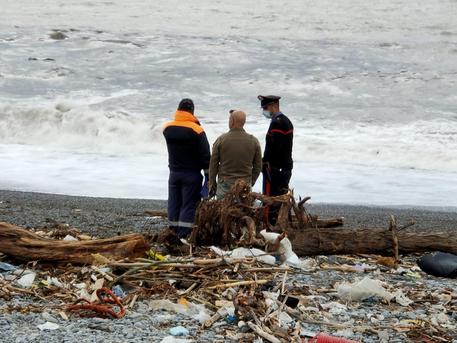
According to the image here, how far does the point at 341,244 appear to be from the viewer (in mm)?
7922

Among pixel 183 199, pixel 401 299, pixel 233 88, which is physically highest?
pixel 233 88

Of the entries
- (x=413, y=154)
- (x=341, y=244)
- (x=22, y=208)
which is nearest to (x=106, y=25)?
(x=413, y=154)

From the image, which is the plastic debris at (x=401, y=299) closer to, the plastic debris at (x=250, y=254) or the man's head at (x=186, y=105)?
the plastic debris at (x=250, y=254)

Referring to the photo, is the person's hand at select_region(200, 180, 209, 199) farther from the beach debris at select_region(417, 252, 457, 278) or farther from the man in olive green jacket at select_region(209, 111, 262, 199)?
the beach debris at select_region(417, 252, 457, 278)

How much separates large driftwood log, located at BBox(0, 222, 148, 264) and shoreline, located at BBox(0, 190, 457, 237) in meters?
2.51

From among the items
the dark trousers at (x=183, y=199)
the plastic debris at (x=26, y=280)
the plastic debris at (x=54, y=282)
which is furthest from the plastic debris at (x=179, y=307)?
the dark trousers at (x=183, y=199)

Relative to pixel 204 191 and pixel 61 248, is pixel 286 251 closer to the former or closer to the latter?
pixel 61 248

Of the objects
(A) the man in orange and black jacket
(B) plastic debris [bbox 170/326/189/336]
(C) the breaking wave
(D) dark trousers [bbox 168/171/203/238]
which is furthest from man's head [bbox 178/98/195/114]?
(C) the breaking wave

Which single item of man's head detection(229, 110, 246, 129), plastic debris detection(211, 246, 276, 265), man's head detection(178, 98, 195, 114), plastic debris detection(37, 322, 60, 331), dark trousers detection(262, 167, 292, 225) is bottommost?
plastic debris detection(37, 322, 60, 331)

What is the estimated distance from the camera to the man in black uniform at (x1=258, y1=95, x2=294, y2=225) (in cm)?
927

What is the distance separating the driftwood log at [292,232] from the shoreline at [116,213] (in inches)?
79.7

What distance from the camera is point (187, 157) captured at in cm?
880

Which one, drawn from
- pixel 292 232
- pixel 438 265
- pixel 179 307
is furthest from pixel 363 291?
pixel 292 232

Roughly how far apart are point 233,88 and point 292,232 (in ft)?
83.3
